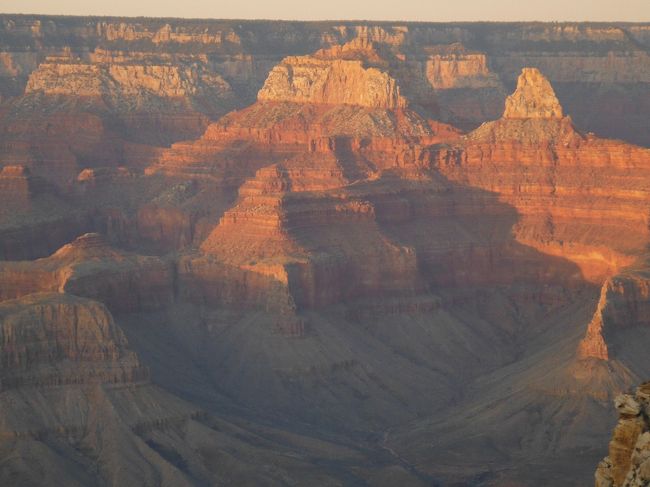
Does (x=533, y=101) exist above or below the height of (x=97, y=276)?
above

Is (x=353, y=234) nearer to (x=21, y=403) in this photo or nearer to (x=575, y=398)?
(x=575, y=398)

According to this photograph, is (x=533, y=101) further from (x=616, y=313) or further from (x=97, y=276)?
(x=97, y=276)

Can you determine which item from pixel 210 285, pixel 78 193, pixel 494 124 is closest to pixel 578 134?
pixel 494 124

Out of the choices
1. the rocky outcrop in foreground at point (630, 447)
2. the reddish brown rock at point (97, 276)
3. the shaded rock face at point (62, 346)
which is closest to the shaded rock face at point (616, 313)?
the shaded rock face at point (62, 346)

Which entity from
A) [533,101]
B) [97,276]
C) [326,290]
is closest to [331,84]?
[533,101]

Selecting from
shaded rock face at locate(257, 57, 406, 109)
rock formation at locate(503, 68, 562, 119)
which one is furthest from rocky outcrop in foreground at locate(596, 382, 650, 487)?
shaded rock face at locate(257, 57, 406, 109)

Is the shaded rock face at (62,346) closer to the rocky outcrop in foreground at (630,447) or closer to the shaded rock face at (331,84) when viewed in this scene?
the rocky outcrop in foreground at (630,447)

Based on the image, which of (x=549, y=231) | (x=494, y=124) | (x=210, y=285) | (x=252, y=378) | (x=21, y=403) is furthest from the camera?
(x=494, y=124)

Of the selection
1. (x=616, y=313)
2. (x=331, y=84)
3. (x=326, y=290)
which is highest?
(x=331, y=84)
